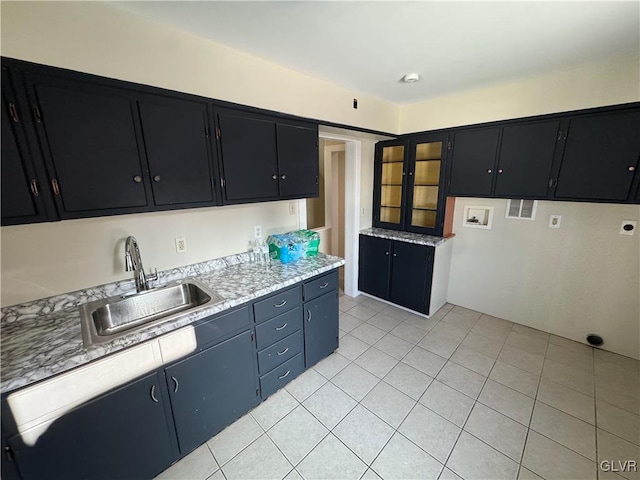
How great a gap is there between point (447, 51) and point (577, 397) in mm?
2711

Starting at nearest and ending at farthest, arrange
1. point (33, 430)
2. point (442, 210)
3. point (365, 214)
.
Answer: point (33, 430) < point (442, 210) < point (365, 214)

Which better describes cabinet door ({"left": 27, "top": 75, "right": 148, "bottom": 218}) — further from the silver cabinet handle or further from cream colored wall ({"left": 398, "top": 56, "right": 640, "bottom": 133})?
cream colored wall ({"left": 398, "top": 56, "right": 640, "bottom": 133})

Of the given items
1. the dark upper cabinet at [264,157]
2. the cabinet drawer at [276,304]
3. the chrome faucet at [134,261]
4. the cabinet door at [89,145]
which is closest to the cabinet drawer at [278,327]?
the cabinet drawer at [276,304]

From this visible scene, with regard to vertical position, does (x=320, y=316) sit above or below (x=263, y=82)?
below

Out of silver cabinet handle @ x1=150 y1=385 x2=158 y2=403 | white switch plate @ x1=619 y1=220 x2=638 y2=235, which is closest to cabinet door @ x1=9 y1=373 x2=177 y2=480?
silver cabinet handle @ x1=150 y1=385 x2=158 y2=403

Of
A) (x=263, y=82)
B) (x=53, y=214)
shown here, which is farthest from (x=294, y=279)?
(x=263, y=82)

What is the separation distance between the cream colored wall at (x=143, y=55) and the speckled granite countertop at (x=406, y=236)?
168 cm

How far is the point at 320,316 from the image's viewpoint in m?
2.18

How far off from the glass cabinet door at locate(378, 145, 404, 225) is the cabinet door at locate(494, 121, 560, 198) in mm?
1044

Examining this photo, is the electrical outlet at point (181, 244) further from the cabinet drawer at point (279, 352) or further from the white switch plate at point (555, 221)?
the white switch plate at point (555, 221)

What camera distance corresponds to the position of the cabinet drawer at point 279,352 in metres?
1.83

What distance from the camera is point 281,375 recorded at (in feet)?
6.49

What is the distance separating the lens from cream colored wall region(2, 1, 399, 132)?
1.12 m

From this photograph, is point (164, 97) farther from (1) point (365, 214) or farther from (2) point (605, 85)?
(2) point (605, 85)
